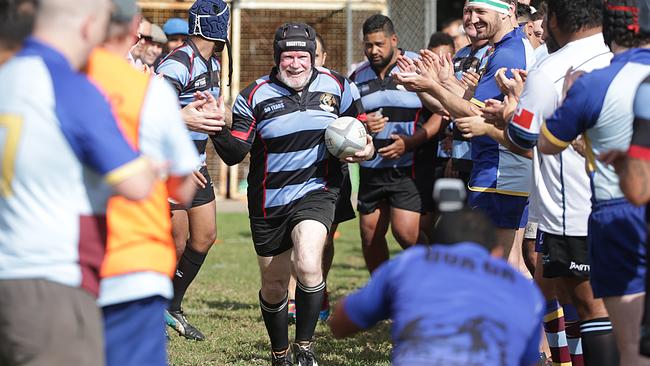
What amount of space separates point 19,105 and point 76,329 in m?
0.76

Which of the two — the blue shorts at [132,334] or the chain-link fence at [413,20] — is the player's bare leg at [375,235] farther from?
the chain-link fence at [413,20]

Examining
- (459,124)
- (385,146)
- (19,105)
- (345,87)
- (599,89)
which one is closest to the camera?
(19,105)

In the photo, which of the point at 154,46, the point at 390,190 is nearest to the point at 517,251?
the point at 390,190

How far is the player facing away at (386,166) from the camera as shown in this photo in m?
9.01

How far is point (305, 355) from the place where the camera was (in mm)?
6805

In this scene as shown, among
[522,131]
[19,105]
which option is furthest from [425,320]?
[522,131]

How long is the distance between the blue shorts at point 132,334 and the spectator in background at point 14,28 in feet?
3.17

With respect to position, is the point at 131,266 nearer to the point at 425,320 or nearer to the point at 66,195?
the point at 66,195

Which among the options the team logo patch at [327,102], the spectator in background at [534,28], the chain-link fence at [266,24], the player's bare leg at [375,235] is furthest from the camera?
the chain-link fence at [266,24]

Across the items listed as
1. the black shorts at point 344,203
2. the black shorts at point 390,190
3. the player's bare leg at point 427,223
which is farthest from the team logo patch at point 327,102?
the player's bare leg at point 427,223

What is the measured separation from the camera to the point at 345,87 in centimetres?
720

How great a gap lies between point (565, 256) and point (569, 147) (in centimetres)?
58

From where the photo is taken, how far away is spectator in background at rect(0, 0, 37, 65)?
354cm

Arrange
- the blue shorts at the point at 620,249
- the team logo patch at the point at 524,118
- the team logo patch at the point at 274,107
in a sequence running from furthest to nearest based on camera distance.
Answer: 1. the team logo patch at the point at 274,107
2. the team logo patch at the point at 524,118
3. the blue shorts at the point at 620,249
